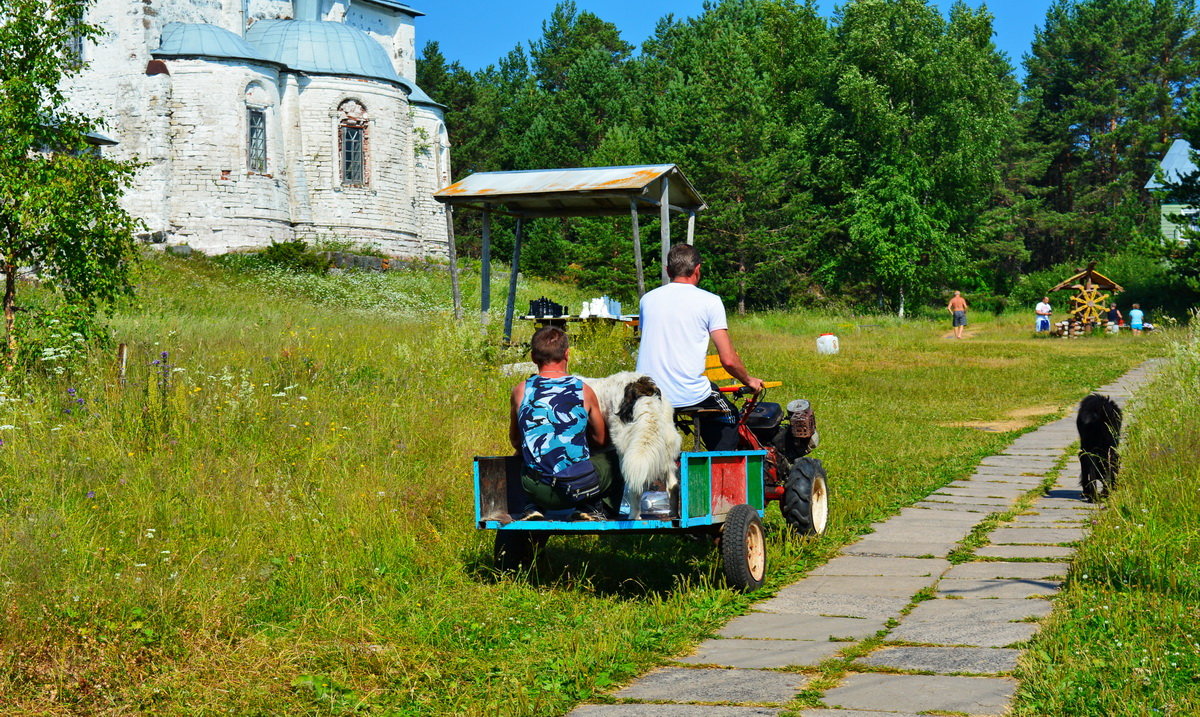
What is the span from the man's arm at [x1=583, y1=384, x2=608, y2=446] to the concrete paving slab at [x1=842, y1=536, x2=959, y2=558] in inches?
88.2

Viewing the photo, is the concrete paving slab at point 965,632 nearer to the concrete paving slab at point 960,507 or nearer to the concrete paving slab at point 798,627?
the concrete paving slab at point 798,627

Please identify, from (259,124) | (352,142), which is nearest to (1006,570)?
(259,124)

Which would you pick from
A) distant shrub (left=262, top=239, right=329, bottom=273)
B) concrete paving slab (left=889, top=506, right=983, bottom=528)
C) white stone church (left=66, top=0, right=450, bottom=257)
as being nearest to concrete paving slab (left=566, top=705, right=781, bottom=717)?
concrete paving slab (left=889, top=506, right=983, bottom=528)

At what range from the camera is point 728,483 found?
6383mm

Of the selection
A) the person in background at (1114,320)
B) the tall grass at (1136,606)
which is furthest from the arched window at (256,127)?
the tall grass at (1136,606)

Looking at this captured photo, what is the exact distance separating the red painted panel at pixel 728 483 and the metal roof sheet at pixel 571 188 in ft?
28.4

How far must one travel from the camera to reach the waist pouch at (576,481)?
5.89 metres

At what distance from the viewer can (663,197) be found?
15484 millimetres

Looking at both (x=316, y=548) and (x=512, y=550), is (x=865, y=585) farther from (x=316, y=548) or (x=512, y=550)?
(x=316, y=548)

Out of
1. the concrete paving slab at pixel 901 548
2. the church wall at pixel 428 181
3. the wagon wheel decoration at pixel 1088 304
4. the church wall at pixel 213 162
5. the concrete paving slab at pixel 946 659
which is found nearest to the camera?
the concrete paving slab at pixel 946 659

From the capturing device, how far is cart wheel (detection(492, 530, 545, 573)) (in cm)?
644

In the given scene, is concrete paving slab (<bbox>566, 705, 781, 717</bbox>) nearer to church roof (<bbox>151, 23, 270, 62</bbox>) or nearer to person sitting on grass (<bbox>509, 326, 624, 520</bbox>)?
person sitting on grass (<bbox>509, 326, 624, 520</bbox>)

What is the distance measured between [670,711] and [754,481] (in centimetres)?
256

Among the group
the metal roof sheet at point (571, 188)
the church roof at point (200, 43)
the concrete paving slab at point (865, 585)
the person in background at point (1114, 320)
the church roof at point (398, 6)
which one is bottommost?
the concrete paving slab at point (865, 585)
